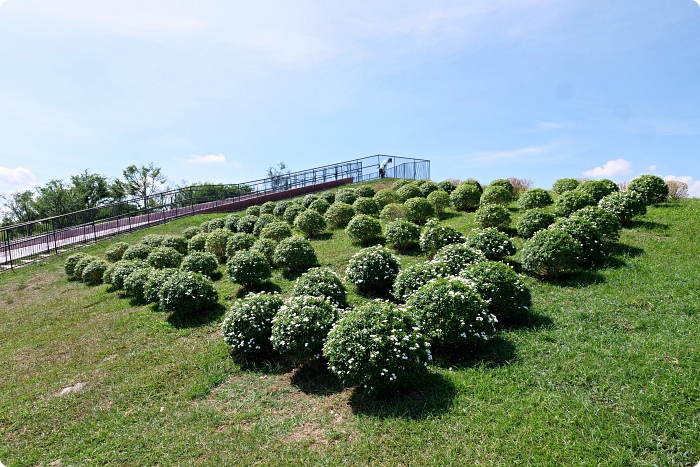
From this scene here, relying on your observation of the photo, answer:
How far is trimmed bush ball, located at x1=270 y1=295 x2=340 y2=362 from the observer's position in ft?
18.4

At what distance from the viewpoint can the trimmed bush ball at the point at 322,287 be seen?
7.14 m

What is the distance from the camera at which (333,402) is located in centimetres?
502

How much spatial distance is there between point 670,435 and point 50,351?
1043 cm

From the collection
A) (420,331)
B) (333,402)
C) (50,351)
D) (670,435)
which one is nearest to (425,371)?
(420,331)

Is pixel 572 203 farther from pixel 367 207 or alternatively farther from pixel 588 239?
pixel 367 207

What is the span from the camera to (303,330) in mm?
A: 5605

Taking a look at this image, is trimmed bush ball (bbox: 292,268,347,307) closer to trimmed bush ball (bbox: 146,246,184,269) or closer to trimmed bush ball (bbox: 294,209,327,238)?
trimmed bush ball (bbox: 294,209,327,238)

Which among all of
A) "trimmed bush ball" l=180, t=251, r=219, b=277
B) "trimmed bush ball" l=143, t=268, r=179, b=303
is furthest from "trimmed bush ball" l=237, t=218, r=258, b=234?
"trimmed bush ball" l=143, t=268, r=179, b=303

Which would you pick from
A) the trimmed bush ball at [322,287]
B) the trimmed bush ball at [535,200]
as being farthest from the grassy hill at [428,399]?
the trimmed bush ball at [535,200]

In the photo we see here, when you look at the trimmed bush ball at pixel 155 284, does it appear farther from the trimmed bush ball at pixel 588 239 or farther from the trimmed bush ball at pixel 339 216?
the trimmed bush ball at pixel 588 239

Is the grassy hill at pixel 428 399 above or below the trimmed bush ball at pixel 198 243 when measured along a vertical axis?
below

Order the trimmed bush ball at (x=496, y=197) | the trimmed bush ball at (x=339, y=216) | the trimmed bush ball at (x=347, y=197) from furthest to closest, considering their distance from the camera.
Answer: the trimmed bush ball at (x=347, y=197), the trimmed bush ball at (x=339, y=216), the trimmed bush ball at (x=496, y=197)

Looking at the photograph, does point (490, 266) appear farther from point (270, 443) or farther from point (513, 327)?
point (270, 443)

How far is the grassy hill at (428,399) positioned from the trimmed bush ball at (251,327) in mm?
353
